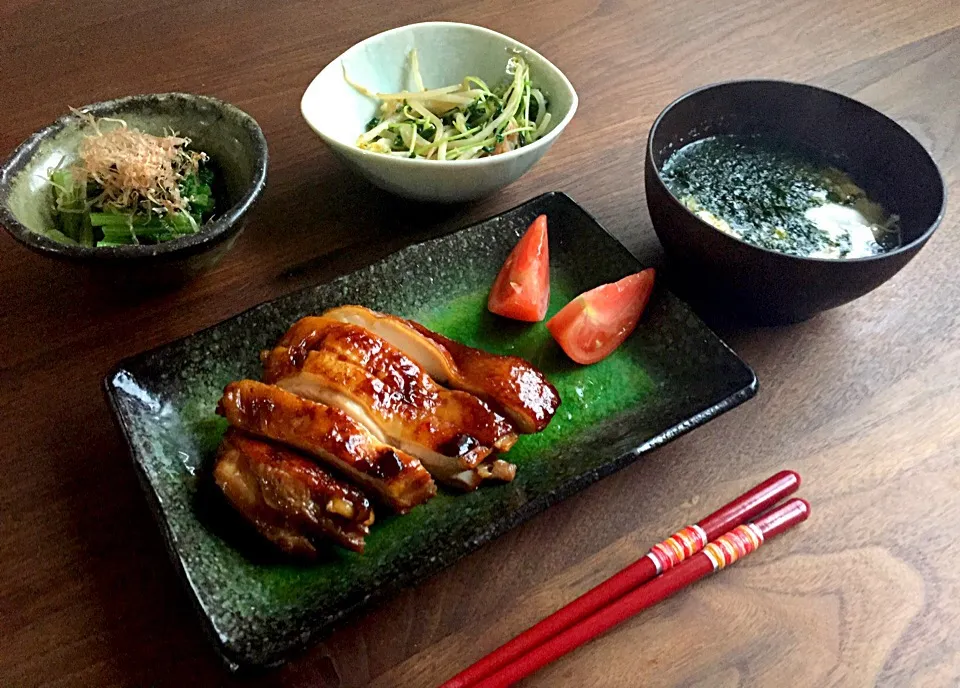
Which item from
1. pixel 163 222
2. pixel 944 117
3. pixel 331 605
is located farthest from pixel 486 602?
pixel 944 117

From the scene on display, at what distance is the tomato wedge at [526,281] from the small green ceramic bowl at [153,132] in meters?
0.53

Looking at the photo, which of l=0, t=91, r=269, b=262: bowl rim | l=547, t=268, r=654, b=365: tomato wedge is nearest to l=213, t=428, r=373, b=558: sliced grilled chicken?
l=0, t=91, r=269, b=262: bowl rim

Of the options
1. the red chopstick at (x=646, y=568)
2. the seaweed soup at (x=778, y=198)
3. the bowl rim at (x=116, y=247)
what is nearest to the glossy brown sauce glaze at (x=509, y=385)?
the red chopstick at (x=646, y=568)

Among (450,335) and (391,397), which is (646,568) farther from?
(450,335)

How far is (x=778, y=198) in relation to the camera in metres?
1.69

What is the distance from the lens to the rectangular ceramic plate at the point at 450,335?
1155 mm

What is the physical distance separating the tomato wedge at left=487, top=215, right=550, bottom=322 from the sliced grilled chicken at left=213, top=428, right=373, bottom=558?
A: 1.84 ft

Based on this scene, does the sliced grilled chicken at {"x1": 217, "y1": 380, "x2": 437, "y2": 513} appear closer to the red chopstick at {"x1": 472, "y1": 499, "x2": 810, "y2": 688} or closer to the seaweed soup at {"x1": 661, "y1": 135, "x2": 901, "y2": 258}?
the red chopstick at {"x1": 472, "y1": 499, "x2": 810, "y2": 688}

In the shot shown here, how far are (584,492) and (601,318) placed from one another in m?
0.37

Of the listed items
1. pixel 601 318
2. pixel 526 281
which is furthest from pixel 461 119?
pixel 601 318

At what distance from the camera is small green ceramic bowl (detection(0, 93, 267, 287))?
1423 millimetres

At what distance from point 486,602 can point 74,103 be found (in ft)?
5.84

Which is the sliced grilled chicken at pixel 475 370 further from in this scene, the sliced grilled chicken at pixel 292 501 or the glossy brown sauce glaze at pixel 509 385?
the sliced grilled chicken at pixel 292 501

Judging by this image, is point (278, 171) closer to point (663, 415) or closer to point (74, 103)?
point (74, 103)
